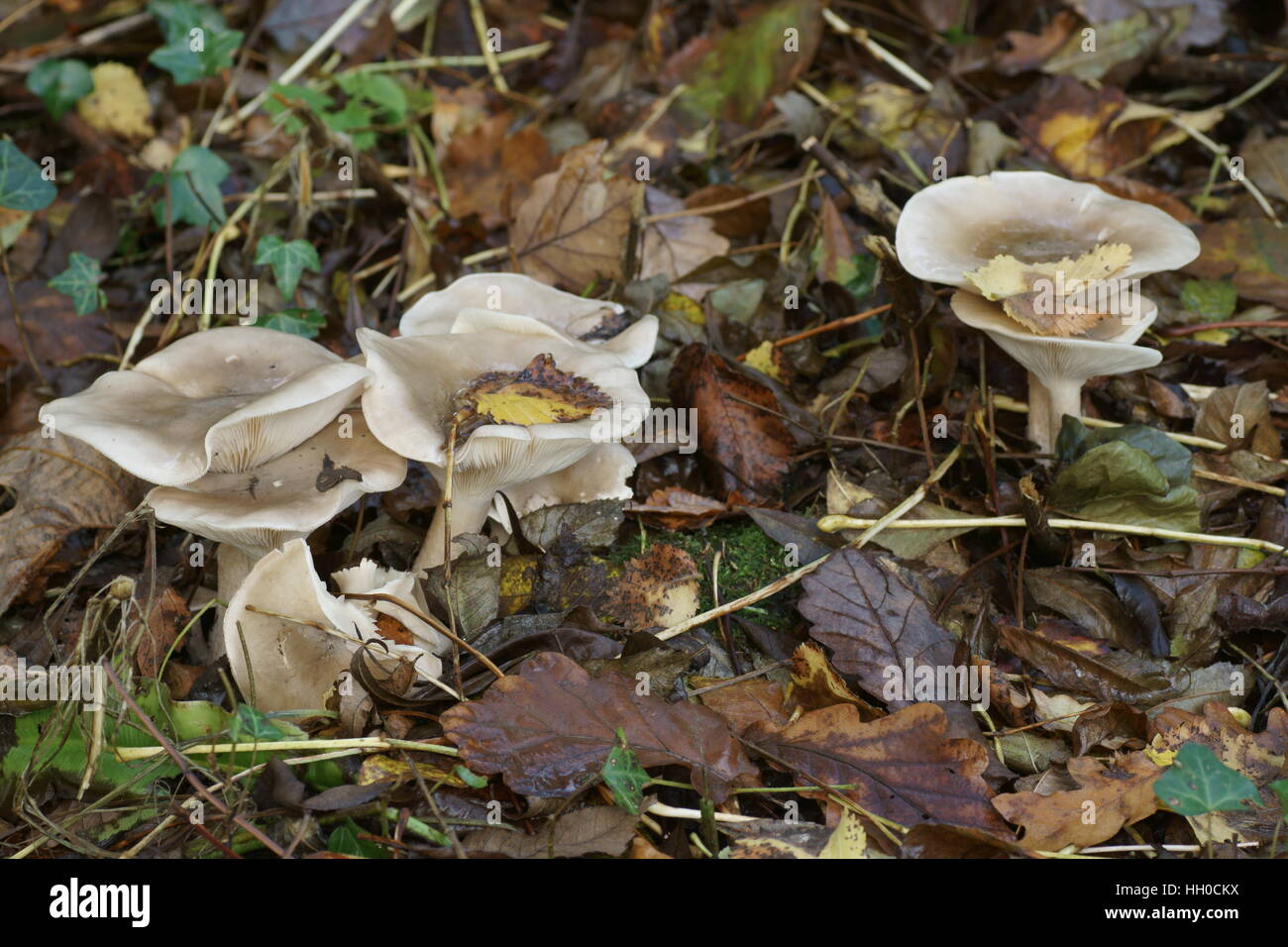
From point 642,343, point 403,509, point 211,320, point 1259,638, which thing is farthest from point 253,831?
point 1259,638

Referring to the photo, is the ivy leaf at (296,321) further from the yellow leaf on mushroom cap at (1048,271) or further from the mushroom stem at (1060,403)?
the mushroom stem at (1060,403)

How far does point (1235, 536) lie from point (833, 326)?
1.46 meters

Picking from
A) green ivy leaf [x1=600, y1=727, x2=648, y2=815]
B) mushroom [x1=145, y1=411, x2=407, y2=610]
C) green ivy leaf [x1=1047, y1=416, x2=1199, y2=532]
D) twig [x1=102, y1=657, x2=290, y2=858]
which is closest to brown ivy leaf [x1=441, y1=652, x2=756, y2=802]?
green ivy leaf [x1=600, y1=727, x2=648, y2=815]

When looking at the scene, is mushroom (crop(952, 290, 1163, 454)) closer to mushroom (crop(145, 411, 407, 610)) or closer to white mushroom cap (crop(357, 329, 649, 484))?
white mushroom cap (crop(357, 329, 649, 484))

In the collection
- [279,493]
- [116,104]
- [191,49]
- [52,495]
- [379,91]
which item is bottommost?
[52,495]

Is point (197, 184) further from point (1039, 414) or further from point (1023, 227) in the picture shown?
point (1039, 414)

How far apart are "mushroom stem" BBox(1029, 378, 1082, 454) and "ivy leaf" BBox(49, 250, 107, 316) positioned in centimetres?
348

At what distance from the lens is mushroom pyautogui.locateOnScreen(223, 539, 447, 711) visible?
8.79 feet

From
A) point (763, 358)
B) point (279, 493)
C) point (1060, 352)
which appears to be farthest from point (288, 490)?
point (1060, 352)

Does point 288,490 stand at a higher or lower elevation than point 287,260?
lower

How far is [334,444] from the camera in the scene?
9.94ft

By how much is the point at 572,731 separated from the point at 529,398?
88cm

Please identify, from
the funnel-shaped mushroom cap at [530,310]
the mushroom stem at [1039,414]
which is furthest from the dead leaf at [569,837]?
the mushroom stem at [1039,414]

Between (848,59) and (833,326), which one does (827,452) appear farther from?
(848,59)
